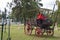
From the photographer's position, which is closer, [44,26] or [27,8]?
[44,26]

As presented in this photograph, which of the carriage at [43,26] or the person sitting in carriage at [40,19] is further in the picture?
the carriage at [43,26]

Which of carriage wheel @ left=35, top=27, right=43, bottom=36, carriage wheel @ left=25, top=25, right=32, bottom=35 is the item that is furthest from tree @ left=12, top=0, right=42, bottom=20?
carriage wheel @ left=35, top=27, right=43, bottom=36

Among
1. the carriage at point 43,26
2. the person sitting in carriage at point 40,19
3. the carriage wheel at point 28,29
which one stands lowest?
the carriage wheel at point 28,29

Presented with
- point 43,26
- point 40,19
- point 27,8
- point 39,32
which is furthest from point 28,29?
point 27,8

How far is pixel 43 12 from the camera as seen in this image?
11.2 metres

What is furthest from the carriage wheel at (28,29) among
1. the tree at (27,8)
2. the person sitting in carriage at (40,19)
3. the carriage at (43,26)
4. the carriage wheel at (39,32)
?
the person sitting in carriage at (40,19)

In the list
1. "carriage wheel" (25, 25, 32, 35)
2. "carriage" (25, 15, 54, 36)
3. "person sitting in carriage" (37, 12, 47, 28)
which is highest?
"person sitting in carriage" (37, 12, 47, 28)

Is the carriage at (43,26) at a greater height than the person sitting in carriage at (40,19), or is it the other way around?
the person sitting in carriage at (40,19)

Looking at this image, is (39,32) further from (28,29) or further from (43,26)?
(28,29)

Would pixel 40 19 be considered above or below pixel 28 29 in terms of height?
above

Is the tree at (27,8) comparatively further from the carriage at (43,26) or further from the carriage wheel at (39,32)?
the carriage wheel at (39,32)

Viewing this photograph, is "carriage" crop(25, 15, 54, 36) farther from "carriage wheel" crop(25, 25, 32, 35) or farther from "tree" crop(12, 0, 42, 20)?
"tree" crop(12, 0, 42, 20)

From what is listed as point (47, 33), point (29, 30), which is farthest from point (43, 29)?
point (29, 30)

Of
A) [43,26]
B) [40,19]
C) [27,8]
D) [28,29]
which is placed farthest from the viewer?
[27,8]
